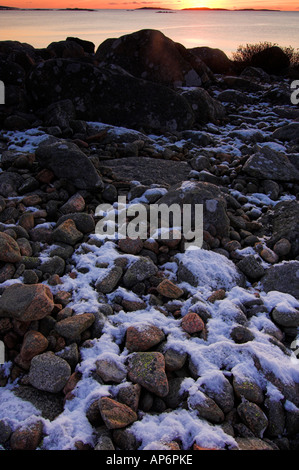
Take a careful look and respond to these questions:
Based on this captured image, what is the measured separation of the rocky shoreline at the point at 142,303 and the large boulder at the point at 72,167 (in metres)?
0.01

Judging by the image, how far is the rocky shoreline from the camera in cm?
190

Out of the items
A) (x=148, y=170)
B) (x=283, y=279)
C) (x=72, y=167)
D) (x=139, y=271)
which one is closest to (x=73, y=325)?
(x=139, y=271)

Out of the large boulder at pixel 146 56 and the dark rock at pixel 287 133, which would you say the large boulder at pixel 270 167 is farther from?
the large boulder at pixel 146 56

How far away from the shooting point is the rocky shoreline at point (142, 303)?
1.90 metres

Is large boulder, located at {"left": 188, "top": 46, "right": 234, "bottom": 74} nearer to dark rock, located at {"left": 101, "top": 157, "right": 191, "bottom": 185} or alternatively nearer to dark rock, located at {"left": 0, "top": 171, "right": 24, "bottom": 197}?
dark rock, located at {"left": 101, "top": 157, "right": 191, "bottom": 185}

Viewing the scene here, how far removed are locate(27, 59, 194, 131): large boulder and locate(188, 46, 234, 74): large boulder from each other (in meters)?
9.81

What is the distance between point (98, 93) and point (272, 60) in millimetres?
12575

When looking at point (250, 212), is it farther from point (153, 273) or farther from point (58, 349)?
point (58, 349)

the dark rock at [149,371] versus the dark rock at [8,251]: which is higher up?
the dark rock at [8,251]

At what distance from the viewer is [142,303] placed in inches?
106

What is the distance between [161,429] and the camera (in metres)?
1.83

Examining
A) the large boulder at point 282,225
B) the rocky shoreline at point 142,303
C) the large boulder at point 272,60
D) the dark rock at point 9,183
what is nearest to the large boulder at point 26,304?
the rocky shoreline at point 142,303

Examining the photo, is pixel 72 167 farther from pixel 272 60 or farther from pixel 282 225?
pixel 272 60

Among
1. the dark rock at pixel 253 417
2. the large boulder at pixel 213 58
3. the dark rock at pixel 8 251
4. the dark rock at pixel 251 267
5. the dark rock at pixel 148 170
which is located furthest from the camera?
the large boulder at pixel 213 58
